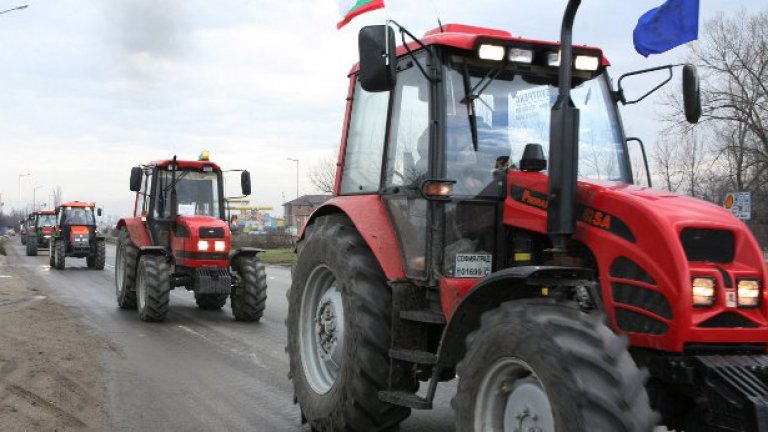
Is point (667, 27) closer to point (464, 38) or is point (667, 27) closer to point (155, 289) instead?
point (464, 38)

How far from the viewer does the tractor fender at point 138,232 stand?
43.5ft

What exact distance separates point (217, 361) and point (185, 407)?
2.22m

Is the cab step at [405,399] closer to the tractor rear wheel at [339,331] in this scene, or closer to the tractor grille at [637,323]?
the tractor rear wheel at [339,331]

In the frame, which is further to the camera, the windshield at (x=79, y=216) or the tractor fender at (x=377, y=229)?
the windshield at (x=79, y=216)

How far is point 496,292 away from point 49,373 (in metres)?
5.33

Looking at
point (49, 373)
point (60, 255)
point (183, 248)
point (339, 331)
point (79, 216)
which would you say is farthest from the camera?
point (79, 216)

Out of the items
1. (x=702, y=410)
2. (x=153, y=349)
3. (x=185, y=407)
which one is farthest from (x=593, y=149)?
(x=153, y=349)

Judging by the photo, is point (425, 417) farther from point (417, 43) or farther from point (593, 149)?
point (417, 43)

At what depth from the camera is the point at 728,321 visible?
11.0 ft

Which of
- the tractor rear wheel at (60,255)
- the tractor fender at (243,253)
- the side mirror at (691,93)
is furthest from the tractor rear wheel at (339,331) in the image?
the tractor rear wheel at (60,255)

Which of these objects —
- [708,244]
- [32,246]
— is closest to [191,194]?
[708,244]

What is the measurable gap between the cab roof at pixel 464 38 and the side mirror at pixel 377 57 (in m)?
0.48

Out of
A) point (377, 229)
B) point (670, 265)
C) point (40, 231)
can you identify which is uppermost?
point (377, 229)

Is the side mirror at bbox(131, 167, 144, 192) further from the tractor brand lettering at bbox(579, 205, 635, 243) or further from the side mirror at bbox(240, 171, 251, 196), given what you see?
the tractor brand lettering at bbox(579, 205, 635, 243)
